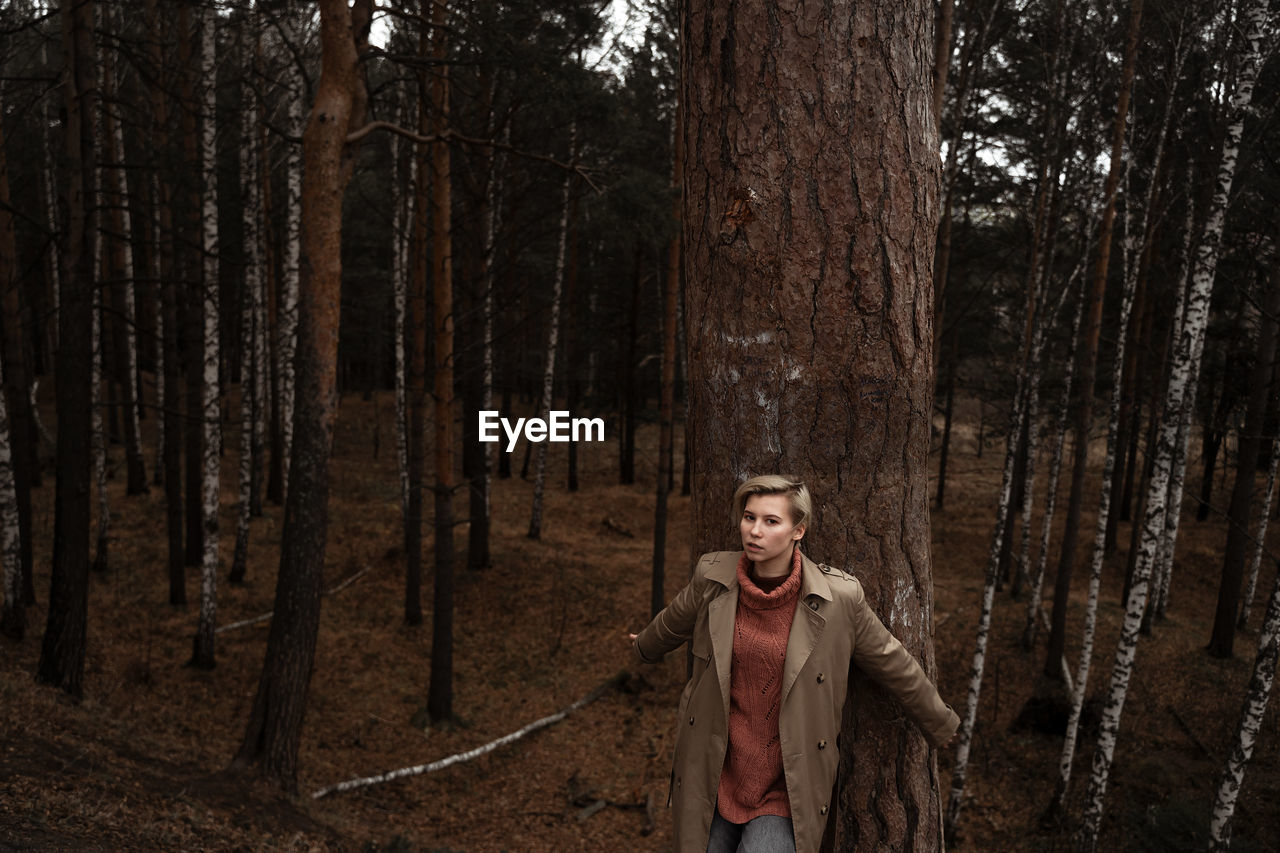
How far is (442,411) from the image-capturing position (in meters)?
11.3

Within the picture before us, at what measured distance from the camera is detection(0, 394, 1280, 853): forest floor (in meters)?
Answer: 6.73

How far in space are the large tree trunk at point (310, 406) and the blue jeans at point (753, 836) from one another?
6.02 m

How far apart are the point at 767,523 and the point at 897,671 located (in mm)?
599

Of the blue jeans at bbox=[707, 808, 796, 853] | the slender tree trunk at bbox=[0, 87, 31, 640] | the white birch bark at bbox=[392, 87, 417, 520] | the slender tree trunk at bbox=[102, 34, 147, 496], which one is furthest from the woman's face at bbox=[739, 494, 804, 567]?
the white birch bark at bbox=[392, 87, 417, 520]

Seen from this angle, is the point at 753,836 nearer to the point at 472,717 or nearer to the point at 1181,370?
the point at 1181,370

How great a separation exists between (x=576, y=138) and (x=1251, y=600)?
17134mm

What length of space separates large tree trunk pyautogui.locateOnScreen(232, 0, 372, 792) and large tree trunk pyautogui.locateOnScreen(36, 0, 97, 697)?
2590mm

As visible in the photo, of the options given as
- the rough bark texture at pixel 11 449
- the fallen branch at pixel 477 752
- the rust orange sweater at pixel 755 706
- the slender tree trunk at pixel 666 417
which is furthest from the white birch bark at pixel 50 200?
the rust orange sweater at pixel 755 706

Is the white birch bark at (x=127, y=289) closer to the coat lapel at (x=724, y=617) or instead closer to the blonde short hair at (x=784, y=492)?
the coat lapel at (x=724, y=617)

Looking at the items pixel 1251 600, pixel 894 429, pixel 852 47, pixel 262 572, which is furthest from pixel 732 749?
pixel 1251 600

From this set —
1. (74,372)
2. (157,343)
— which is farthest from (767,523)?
(157,343)

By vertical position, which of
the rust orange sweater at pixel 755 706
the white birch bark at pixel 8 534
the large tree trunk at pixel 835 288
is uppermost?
the large tree trunk at pixel 835 288

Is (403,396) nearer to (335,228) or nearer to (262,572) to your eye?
(262,572)

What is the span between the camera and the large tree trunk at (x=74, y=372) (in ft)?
27.4
